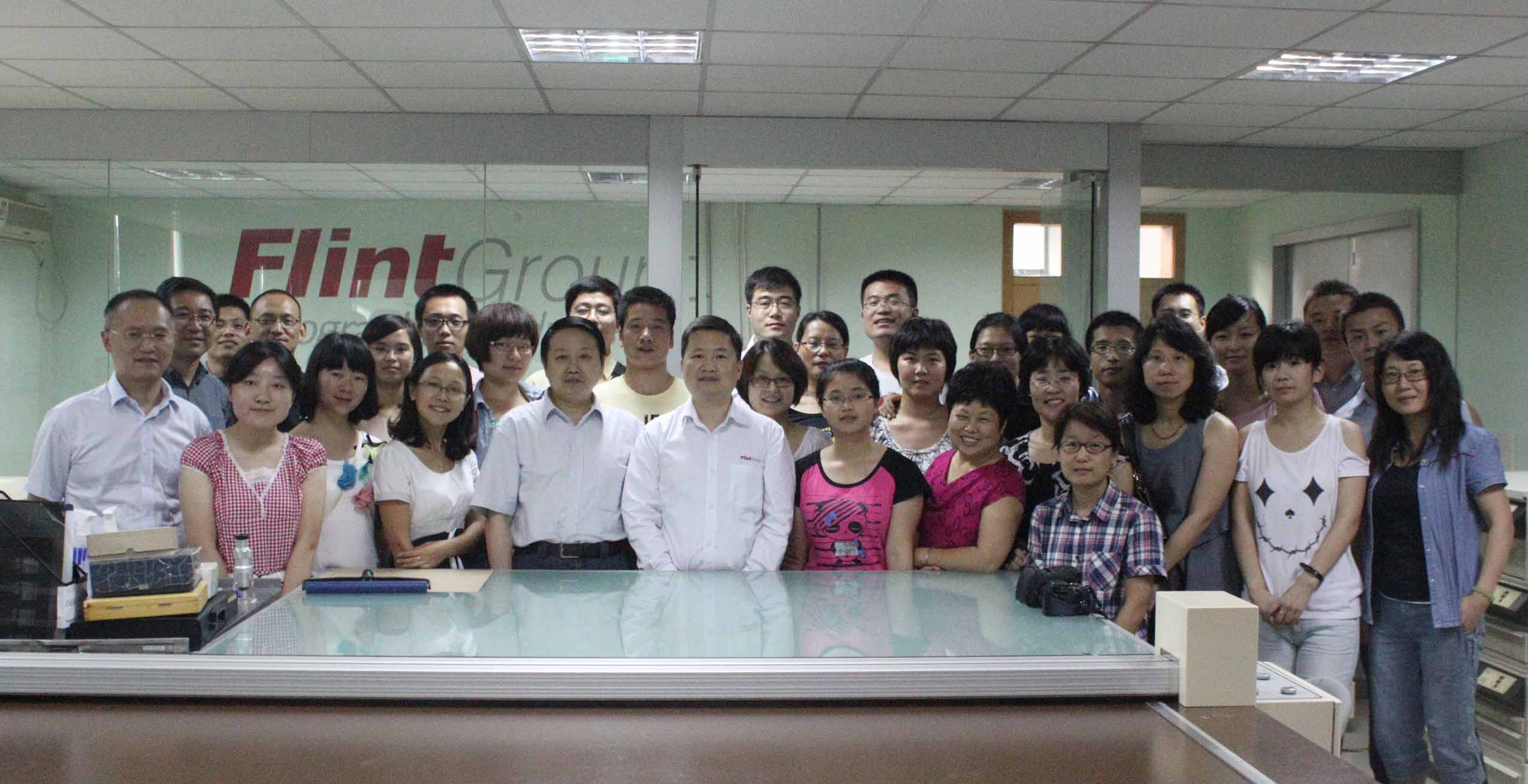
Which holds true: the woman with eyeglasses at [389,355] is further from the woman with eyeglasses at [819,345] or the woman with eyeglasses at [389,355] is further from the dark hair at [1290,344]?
the dark hair at [1290,344]

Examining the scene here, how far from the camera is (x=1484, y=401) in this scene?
668cm

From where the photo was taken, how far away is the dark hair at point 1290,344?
3.03m

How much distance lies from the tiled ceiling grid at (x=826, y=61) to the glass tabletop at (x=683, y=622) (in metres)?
2.70

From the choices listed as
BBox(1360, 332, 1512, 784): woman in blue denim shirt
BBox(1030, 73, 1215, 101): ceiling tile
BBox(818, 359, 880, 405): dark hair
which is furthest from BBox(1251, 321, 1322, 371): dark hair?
BBox(1030, 73, 1215, 101): ceiling tile

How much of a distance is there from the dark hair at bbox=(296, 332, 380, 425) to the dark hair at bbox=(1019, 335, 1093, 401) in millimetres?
1976

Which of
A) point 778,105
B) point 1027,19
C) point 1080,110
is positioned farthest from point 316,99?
point 1080,110

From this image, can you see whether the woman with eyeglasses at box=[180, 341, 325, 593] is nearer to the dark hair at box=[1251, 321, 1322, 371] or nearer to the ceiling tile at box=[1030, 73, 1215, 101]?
the dark hair at box=[1251, 321, 1322, 371]

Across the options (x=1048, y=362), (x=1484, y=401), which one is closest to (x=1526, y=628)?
(x=1048, y=362)

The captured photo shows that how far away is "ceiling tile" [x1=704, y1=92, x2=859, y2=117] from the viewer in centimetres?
559

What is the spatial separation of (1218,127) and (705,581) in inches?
209

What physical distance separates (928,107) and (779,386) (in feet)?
10.3

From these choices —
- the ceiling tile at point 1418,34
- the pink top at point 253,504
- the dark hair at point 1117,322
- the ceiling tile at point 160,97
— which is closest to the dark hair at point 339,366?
the pink top at point 253,504

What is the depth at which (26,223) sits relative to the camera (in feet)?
20.3

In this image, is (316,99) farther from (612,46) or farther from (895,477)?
(895,477)
